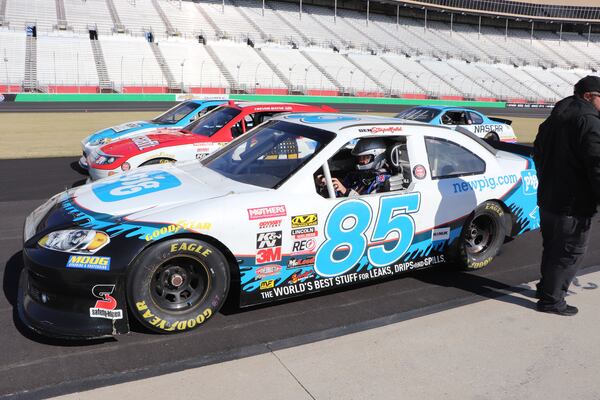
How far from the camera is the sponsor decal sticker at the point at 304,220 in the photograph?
12.5 ft

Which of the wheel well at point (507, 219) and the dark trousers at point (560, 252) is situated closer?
the dark trousers at point (560, 252)

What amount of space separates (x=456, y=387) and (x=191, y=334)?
185 centimetres

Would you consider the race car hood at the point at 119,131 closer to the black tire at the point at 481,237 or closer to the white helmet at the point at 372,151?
the white helmet at the point at 372,151

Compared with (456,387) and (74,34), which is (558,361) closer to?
(456,387)

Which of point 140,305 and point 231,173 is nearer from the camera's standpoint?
point 140,305

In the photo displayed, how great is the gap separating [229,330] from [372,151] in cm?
216

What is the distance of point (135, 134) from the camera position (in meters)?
8.87

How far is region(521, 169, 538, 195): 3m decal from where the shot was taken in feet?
17.3

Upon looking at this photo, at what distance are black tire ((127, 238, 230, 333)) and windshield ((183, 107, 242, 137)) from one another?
485 cm

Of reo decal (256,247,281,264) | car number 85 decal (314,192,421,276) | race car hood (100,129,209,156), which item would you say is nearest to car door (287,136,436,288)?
car number 85 decal (314,192,421,276)

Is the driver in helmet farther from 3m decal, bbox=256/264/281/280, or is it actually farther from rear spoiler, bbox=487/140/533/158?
rear spoiler, bbox=487/140/533/158

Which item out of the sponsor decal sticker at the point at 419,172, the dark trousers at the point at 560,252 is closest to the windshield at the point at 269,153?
the sponsor decal sticker at the point at 419,172

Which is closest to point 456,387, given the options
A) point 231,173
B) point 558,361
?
point 558,361

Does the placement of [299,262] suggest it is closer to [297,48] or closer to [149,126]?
[149,126]
